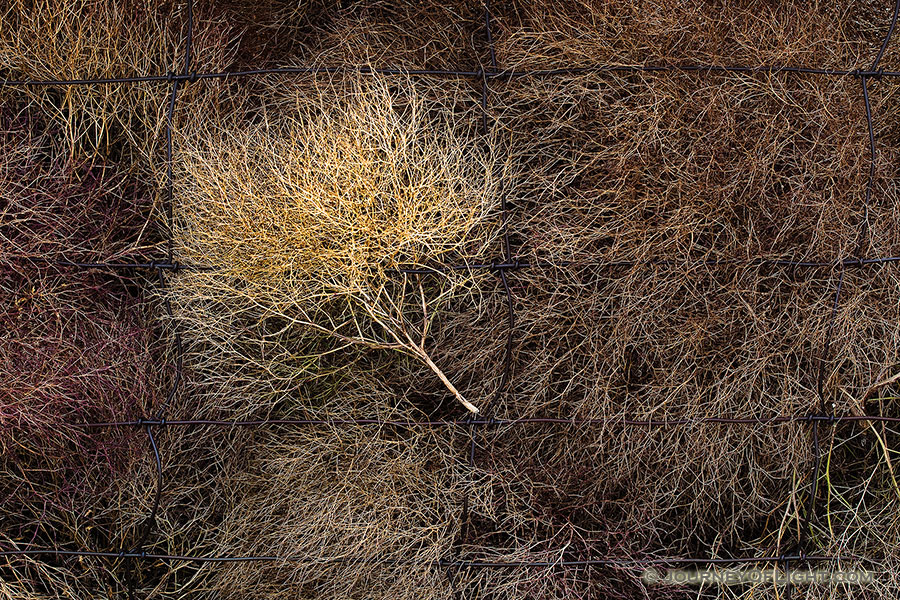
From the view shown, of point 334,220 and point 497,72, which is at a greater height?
point 497,72

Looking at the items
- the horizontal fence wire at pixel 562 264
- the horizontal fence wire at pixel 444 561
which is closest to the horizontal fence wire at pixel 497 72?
the horizontal fence wire at pixel 562 264

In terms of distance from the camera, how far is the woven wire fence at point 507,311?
1.14m

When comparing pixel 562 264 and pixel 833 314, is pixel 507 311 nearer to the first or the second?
pixel 562 264

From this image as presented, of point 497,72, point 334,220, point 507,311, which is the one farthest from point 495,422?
point 497,72

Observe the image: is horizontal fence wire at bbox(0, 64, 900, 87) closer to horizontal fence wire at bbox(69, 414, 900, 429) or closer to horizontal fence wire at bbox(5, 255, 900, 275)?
horizontal fence wire at bbox(5, 255, 900, 275)

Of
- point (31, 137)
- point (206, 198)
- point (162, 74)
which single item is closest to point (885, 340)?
point (206, 198)

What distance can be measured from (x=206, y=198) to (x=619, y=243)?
612 millimetres

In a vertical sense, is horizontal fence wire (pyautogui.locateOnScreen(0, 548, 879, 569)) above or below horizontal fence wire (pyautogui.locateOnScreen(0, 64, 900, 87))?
below

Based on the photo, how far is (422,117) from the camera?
1.18 metres

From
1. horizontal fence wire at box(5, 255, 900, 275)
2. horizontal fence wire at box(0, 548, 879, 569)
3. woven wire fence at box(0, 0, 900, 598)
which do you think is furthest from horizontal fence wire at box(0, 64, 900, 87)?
horizontal fence wire at box(0, 548, 879, 569)

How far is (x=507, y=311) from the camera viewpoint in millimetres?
1205

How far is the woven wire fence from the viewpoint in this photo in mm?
1144

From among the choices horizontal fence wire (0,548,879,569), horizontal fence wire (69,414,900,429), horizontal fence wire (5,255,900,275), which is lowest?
horizontal fence wire (0,548,879,569)

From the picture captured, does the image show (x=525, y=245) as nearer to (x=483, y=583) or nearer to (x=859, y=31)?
(x=483, y=583)
